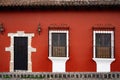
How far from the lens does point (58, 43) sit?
16031mm

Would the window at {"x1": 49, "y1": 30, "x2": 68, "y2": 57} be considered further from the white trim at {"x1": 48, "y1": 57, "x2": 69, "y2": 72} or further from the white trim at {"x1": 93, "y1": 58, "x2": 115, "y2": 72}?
the white trim at {"x1": 93, "y1": 58, "x2": 115, "y2": 72}

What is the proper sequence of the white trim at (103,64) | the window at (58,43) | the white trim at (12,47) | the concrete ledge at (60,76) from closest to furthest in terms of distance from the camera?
the concrete ledge at (60,76) → the white trim at (103,64) → the window at (58,43) → the white trim at (12,47)

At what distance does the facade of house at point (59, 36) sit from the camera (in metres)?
15.7

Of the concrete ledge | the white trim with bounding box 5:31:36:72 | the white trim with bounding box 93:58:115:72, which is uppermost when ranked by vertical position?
the white trim with bounding box 5:31:36:72

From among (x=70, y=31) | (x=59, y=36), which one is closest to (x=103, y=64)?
(x=70, y=31)

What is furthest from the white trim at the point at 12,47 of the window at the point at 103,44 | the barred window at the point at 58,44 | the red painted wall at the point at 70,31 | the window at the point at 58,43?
the window at the point at 103,44

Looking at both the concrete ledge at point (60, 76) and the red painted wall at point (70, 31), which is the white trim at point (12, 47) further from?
the concrete ledge at point (60, 76)

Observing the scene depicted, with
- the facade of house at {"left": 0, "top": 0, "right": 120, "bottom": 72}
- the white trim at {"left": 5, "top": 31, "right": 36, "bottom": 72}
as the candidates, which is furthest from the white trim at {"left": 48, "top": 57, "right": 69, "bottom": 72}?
the white trim at {"left": 5, "top": 31, "right": 36, "bottom": 72}

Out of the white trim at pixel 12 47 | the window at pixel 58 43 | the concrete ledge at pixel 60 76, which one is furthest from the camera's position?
the white trim at pixel 12 47

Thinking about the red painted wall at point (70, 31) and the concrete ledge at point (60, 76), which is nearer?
the concrete ledge at point (60, 76)

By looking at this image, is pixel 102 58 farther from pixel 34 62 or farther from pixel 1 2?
pixel 1 2

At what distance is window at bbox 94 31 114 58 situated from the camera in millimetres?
15742

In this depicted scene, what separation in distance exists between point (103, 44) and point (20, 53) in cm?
397

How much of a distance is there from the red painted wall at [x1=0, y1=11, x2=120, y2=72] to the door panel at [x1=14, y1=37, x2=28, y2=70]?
374 mm
